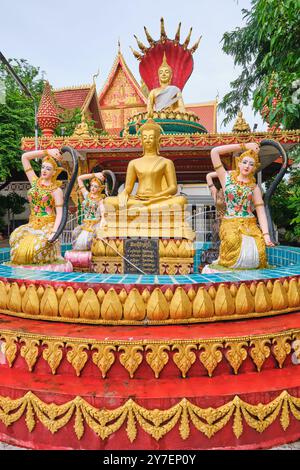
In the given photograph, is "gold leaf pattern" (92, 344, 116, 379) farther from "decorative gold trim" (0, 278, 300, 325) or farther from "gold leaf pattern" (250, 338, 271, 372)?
"gold leaf pattern" (250, 338, 271, 372)

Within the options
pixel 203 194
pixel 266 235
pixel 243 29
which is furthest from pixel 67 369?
pixel 243 29

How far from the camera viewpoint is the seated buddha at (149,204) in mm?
5812

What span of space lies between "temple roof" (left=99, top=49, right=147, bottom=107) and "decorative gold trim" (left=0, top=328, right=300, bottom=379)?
853 inches

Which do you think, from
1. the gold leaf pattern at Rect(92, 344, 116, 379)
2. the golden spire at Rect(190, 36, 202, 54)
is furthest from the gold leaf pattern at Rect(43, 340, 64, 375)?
the golden spire at Rect(190, 36, 202, 54)

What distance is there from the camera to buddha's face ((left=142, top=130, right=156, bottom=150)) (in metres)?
6.19

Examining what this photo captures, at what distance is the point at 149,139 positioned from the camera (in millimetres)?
6223

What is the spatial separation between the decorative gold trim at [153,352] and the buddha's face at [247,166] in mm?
2325

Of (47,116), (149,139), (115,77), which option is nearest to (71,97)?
(115,77)

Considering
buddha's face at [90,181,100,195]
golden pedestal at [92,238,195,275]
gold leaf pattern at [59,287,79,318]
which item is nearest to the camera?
gold leaf pattern at [59,287,79,318]

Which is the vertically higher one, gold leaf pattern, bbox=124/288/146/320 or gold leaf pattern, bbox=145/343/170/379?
gold leaf pattern, bbox=124/288/146/320

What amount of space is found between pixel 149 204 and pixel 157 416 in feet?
13.5

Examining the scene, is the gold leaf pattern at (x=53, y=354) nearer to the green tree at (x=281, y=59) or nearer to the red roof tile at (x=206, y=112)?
the green tree at (x=281, y=59)

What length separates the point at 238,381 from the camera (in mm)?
2549

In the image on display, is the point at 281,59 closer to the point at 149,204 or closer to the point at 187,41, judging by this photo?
the point at 187,41
